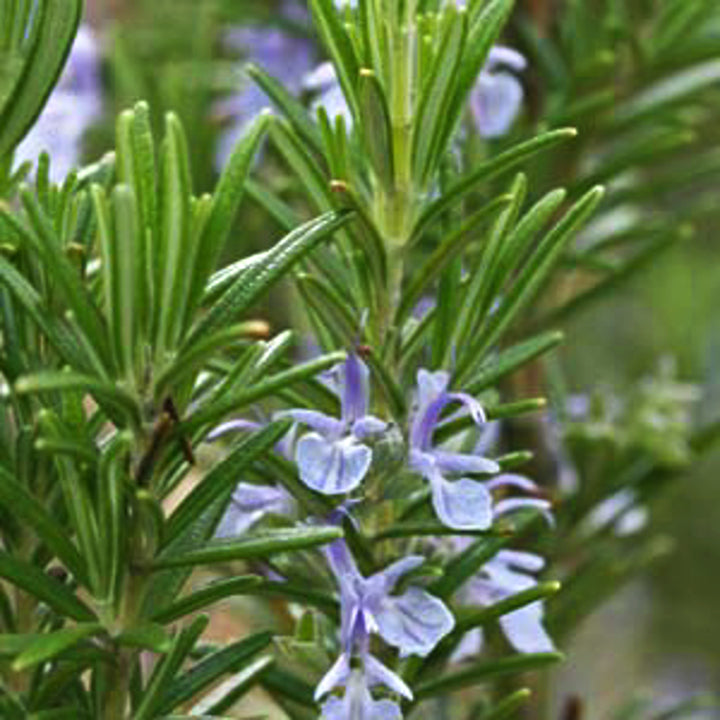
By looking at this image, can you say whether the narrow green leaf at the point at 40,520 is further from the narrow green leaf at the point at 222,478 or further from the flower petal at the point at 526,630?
the flower petal at the point at 526,630

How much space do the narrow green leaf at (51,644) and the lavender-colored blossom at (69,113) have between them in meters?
0.38

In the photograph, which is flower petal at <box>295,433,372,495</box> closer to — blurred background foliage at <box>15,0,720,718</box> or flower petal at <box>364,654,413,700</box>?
flower petal at <box>364,654,413,700</box>

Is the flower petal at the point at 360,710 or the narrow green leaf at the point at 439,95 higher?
the narrow green leaf at the point at 439,95

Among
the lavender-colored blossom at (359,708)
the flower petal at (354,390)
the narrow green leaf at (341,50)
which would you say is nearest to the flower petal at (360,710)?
the lavender-colored blossom at (359,708)

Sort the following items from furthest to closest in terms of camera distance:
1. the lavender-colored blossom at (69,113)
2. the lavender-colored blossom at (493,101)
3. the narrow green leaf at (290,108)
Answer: the lavender-colored blossom at (69,113)
the lavender-colored blossom at (493,101)
the narrow green leaf at (290,108)

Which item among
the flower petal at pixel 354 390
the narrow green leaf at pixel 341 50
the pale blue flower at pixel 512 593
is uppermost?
the narrow green leaf at pixel 341 50

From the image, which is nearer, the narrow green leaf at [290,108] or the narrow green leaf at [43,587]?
the narrow green leaf at [43,587]

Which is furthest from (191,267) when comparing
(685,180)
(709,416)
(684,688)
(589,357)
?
(684,688)

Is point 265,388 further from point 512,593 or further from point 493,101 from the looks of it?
point 493,101

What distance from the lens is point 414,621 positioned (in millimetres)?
569

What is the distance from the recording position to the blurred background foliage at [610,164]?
996 millimetres

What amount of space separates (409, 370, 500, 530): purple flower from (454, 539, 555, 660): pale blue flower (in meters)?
0.07

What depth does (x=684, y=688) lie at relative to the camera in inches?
74.2

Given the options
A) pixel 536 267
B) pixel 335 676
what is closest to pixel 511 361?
pixel 536 267
